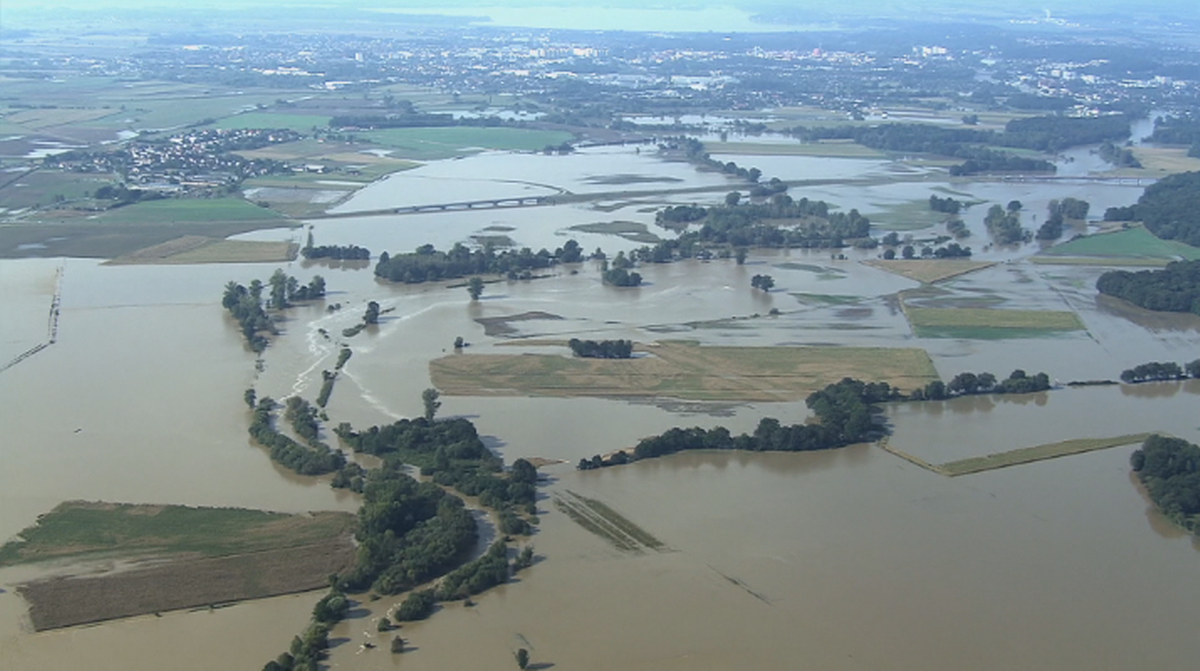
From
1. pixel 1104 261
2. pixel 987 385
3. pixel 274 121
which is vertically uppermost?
pixel 1104 261

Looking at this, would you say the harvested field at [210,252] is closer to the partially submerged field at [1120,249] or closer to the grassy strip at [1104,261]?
the grassy strip at [1104,261]

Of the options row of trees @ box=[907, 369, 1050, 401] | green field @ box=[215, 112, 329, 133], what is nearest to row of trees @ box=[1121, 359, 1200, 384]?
row of trees @ box=[907, 369, 1050, 401]

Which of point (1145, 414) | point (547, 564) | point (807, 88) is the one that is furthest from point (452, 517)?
point (807, 88)

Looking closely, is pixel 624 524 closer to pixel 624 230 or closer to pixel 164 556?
pixel 164 556

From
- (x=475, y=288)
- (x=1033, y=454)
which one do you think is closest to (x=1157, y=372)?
(x=1033, y=454)

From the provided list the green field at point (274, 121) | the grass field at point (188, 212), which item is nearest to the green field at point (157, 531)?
the grass field at point (188, 212)

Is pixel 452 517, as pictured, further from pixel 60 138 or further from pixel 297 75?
pixel 297 75
